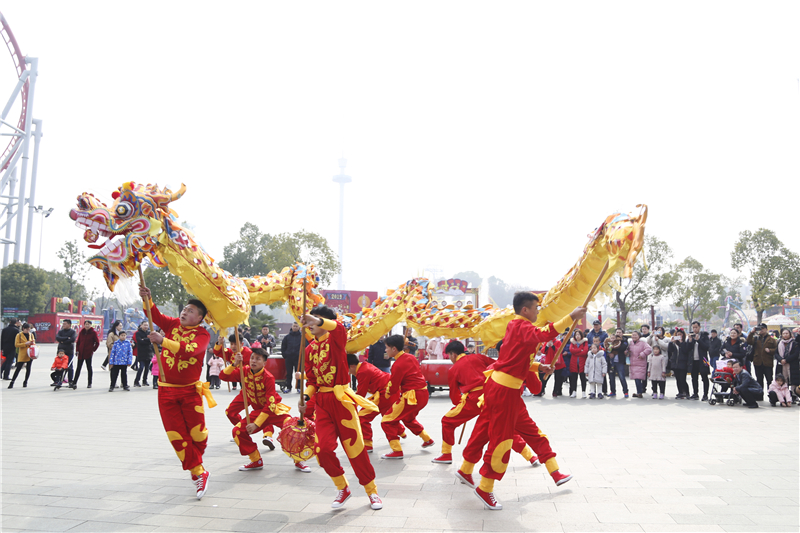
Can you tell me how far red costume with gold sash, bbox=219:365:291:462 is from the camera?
5203mm

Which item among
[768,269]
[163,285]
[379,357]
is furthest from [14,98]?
[768,269]

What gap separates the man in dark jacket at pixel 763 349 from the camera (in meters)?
10.0

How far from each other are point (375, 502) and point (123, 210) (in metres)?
3.33

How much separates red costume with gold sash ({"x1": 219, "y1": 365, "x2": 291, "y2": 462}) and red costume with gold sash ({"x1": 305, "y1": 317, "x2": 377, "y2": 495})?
3.95 feet

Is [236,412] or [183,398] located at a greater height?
[183,398]

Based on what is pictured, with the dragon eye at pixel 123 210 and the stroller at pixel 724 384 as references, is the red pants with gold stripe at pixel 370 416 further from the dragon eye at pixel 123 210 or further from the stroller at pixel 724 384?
the stroller at pixel 724 384

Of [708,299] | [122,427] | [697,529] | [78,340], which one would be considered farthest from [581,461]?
[708,299]

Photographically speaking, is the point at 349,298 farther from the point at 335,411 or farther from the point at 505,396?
the point at 505,396

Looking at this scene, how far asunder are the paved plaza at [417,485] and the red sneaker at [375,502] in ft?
0.26

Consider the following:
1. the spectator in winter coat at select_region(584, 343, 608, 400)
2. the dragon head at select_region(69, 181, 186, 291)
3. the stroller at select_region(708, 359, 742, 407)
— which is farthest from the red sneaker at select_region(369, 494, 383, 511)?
the stroller at select_region(708, 359, 742, 407)

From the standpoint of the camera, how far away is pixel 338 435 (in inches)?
165

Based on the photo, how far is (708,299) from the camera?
32219 millimetres

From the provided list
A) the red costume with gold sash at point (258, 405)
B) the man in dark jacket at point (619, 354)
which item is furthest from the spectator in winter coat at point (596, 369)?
the red costume with gold sash at point (258, 405)

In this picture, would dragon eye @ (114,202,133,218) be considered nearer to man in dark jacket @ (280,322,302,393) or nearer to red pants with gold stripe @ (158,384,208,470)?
red pants with gold stripe @ (158,384,208,470)
